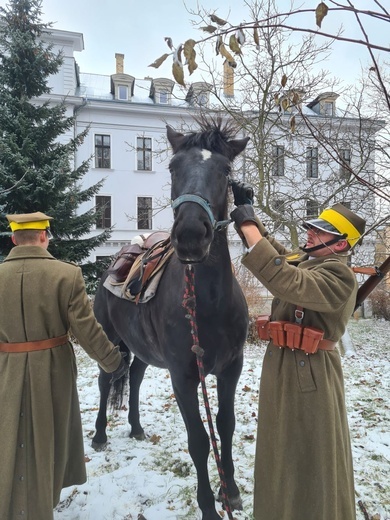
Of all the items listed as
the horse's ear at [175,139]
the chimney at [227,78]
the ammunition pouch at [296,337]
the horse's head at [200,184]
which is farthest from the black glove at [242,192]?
the ammunition pouch at [296,337]

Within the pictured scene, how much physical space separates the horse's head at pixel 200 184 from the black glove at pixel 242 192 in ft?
0.32

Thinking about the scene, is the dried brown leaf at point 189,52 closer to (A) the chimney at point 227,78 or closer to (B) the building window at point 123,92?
(A) the chimney at point 227,78

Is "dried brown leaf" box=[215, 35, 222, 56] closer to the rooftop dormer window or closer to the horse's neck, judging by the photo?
the horse's neck

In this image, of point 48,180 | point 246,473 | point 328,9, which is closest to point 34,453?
point 246,473

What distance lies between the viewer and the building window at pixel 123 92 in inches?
947

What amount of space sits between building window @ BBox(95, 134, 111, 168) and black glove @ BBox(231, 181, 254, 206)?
73.3ft

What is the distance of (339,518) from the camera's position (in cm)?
193

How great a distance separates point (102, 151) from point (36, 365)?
893 inches

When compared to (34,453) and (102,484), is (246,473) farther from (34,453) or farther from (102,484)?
(34,453)

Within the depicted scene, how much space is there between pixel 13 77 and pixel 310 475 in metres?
11.3

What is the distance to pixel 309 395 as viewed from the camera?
6.43 ft

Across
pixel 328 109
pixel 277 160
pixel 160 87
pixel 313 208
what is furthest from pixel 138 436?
pixel 160 87

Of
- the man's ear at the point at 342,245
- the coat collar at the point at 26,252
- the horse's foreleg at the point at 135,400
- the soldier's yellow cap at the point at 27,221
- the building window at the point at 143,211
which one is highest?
the building window at the point at 143,211

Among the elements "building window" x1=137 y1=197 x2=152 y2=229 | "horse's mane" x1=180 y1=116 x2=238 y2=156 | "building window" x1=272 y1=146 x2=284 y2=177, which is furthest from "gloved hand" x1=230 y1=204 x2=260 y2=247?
"building window" x1=137 y1=197 x2=152 y2=229
